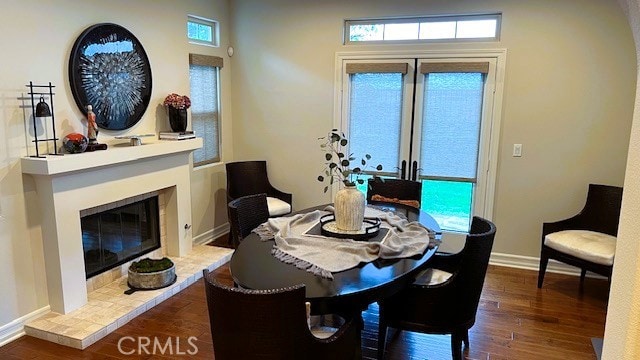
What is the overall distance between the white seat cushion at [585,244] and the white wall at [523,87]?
0.44 meters

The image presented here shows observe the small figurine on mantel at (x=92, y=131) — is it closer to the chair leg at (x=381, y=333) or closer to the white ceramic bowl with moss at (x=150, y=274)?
the white ceramic bowl with moss at (x=150, y=274)

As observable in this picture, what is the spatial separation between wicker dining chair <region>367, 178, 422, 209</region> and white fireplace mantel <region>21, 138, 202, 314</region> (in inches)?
74.6

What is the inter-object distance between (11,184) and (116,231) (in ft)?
3.34

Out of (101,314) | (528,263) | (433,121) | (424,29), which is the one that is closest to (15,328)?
(101,314)

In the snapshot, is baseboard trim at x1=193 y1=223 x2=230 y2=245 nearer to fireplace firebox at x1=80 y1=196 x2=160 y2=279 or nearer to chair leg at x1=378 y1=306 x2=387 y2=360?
fireplace firebox at x1=80 y1=196 x2=160 y2=279

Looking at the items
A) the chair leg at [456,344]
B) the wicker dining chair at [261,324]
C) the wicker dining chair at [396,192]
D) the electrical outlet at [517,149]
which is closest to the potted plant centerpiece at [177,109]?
the wicker dining chair at [396,192]

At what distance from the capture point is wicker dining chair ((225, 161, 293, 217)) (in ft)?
16.1

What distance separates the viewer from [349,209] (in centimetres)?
279

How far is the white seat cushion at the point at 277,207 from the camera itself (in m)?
4.68

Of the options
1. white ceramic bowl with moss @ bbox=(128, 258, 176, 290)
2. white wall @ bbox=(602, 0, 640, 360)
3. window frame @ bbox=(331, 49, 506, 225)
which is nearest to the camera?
white wall @ bbox=(602, 0, 640, 360)

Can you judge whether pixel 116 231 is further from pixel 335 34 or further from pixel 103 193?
pixel 335 34

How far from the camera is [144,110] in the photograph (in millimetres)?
3967

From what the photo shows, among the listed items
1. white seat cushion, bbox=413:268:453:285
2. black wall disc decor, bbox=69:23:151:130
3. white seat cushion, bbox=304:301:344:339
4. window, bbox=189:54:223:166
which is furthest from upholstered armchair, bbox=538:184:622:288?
black wall disc decor, bbox=69:23:151:130

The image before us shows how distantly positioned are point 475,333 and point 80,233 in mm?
2968
